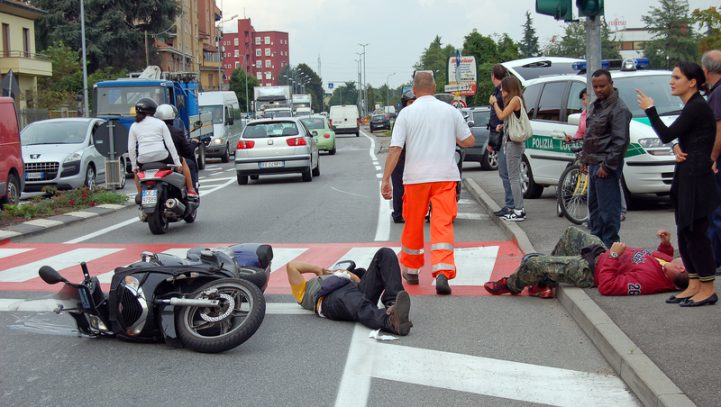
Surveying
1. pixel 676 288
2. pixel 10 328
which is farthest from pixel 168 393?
pixel 676 288

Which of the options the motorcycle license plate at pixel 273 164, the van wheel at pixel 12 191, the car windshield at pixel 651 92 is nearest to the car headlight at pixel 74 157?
the van wheel at pixel 12 191

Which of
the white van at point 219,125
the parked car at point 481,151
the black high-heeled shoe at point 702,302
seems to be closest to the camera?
the black high-heeled shoe at point 702,302

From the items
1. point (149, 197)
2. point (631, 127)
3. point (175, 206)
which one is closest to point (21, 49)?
point (175, 206)

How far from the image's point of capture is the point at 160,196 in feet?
42.2

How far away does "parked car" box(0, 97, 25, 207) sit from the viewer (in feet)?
52.5

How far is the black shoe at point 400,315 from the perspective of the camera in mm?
6465

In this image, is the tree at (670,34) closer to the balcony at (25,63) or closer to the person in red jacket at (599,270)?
the balcony at (25,63)

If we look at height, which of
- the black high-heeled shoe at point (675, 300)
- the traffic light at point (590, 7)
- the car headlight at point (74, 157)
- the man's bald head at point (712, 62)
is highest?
the traffic light at point (590, 7)

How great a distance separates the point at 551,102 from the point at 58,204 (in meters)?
8.92

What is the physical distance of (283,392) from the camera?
5.34 metres

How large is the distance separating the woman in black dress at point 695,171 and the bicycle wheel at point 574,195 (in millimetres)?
4979

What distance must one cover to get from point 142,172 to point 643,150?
7012 millimetres

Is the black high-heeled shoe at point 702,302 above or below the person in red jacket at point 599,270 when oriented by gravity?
below

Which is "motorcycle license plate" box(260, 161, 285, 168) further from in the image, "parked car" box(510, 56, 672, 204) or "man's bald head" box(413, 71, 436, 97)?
"man's bald head" box(413, 71, 436, 97)
